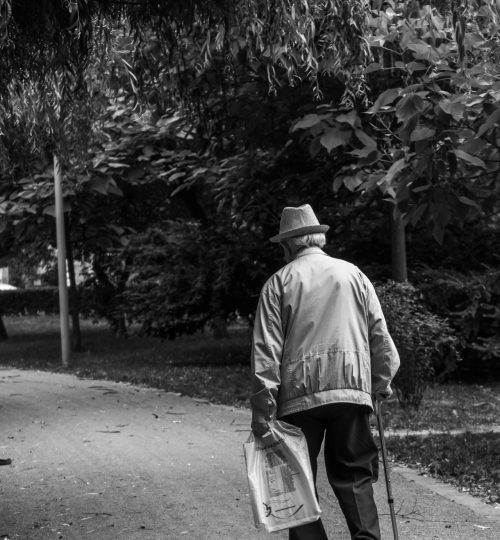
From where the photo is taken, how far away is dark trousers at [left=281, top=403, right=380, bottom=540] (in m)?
5.18

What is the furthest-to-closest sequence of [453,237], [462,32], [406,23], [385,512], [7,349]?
[7,349]
[453,237]
[406,23]
[385,512]
[462,32]

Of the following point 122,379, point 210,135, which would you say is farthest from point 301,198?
point 122,379

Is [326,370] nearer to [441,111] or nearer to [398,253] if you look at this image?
[441,111]

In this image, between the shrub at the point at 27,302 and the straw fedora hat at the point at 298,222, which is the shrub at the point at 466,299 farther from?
the shrub at the point at 27,302

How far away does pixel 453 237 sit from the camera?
16.3 m

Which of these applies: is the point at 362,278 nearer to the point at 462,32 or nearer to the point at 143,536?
the point at 462,32

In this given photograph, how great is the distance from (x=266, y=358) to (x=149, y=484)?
127 inches

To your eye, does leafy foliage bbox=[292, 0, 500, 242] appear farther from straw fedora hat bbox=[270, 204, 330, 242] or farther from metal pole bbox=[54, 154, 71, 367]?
metal pole bbox=[54, 154, 71, 367]

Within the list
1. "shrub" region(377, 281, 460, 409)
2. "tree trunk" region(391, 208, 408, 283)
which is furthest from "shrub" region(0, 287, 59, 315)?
"shrub" region(377, 281, 460, 409)

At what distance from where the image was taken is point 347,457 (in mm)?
5262

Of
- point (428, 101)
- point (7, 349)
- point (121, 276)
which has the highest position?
point (428, 101)

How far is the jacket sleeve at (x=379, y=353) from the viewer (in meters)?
5.40

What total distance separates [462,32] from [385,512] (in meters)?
3.09

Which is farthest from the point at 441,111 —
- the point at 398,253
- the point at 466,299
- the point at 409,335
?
the point at 466,299
